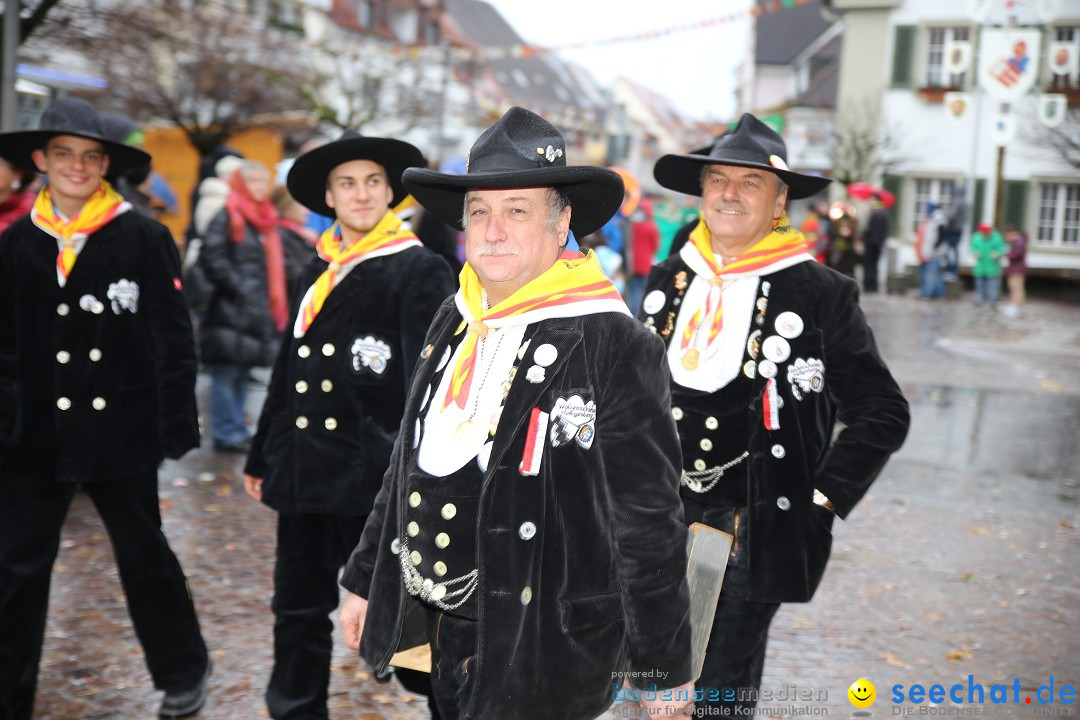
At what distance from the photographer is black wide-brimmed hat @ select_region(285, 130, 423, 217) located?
4297 mm

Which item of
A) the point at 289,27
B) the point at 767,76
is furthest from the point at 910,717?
the point at 767,76

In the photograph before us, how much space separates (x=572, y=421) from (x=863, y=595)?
4.11 metres

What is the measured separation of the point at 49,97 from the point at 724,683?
14467 millimetres

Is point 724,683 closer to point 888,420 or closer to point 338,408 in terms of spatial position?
point 888,420

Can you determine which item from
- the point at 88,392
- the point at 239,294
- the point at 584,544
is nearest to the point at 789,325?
the point at 584,544

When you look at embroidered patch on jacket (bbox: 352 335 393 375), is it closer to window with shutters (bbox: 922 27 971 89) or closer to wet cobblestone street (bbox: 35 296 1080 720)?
wet cobblestone street (bbox: 35 296 1080 720)

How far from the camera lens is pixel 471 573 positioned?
276 cm

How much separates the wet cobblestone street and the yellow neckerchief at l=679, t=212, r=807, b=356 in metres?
1.70

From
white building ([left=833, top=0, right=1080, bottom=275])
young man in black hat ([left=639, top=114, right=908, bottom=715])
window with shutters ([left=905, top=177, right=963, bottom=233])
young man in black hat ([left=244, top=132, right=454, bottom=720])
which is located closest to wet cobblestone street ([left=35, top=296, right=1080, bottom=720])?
young man in black hat ([left=244, top=132, right=454, bottom=720])

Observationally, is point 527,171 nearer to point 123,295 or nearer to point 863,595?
point 123,295

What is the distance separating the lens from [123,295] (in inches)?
167

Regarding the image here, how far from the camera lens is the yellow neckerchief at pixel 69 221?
4.18 m

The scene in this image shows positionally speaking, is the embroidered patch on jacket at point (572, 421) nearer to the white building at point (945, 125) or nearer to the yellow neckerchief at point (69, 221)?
the yellow neckerchief at point (69, 221)

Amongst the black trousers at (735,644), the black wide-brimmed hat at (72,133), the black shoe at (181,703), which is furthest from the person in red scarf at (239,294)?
the black trousers at (735,644)
